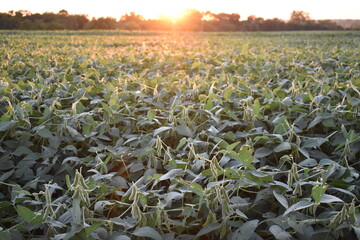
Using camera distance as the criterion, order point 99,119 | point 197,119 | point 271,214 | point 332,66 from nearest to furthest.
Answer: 1. point 271,214
2. point 197,119
3. point 99,119
4. point 332,66

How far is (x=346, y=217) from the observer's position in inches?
41.8

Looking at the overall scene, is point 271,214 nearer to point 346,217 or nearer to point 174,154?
point 346,217

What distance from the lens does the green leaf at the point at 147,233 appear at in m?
1.04

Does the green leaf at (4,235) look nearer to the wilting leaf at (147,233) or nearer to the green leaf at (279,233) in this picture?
the wilting leaf at (147,233)

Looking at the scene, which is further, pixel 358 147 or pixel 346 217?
pixel 358 147

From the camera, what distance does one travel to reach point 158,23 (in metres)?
42.8

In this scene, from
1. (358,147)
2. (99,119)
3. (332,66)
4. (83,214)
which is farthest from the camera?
(332,66)

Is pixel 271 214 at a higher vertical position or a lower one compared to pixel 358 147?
lower

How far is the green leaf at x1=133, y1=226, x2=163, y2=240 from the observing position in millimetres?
1041

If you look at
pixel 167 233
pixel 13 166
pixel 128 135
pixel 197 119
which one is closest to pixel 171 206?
pixel 167 233

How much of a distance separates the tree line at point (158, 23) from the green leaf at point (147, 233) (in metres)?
28.4

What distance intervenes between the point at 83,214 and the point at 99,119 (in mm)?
1235

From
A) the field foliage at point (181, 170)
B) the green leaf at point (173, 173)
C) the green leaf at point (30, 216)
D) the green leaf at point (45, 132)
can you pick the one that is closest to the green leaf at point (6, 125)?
the field foliage at point (181, 170)

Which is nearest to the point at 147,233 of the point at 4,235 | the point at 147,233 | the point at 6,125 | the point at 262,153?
the point at 147,233
